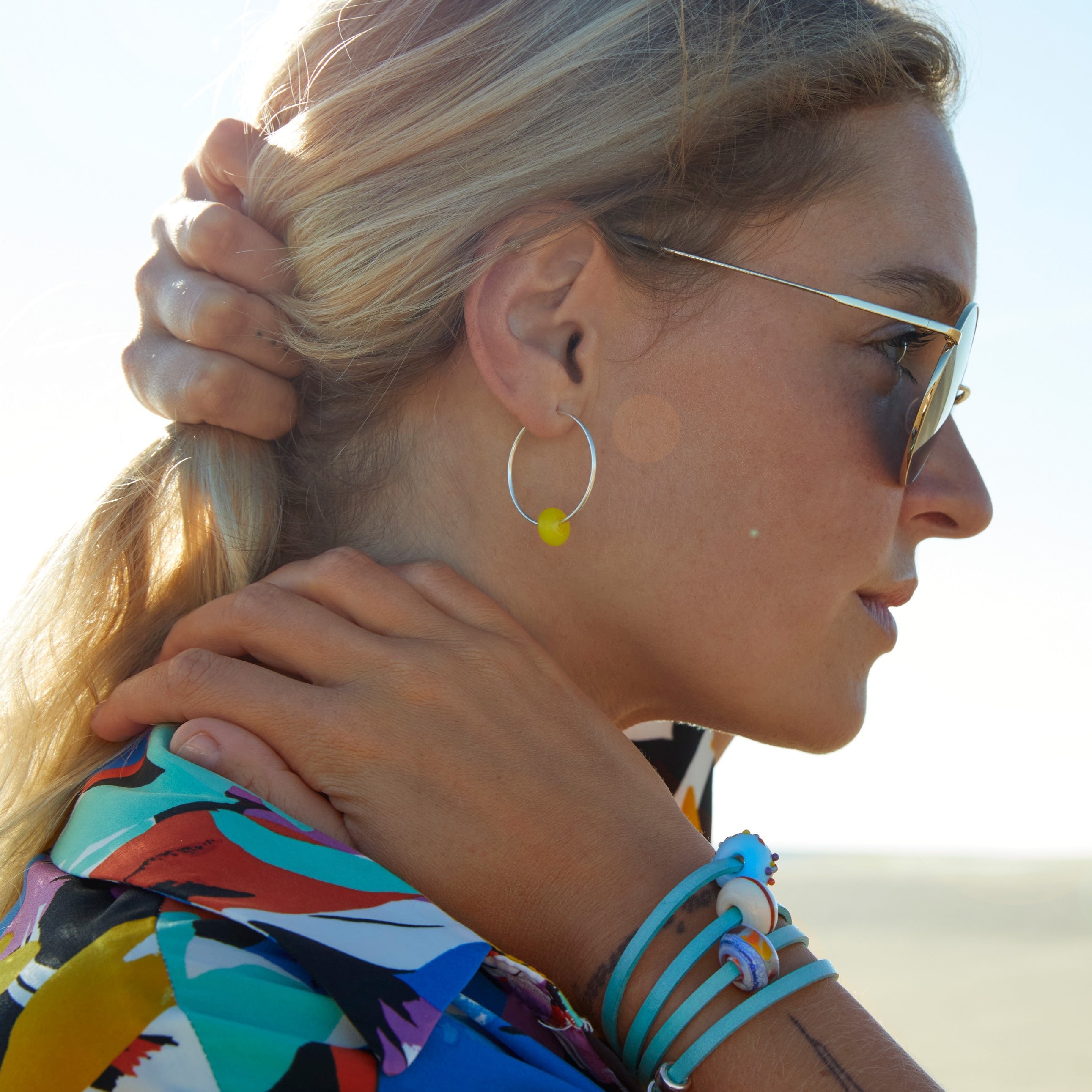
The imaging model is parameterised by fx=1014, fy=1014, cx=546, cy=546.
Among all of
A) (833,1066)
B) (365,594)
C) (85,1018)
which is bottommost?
(85,1018)

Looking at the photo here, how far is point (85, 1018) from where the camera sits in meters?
1.06

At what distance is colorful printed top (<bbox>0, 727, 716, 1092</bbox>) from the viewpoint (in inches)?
40.7

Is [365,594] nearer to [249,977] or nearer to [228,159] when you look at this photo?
[249,977]

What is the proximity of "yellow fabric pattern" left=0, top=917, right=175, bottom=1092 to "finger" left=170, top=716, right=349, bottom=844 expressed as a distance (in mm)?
309

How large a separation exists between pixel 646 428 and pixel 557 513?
204 mm

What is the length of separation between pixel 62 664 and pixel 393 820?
0.78 metres

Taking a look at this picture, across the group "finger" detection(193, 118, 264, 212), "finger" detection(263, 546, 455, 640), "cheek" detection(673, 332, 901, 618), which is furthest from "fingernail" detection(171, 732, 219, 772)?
"finger" detection(193, 118, 264, 212)

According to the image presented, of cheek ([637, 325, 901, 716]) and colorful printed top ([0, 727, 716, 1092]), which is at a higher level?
cheek ([637, 325, 901, 716])

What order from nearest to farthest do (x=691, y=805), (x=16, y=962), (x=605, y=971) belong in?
(x=16, y=962), (x=605, y=971), (x=691, y=805)

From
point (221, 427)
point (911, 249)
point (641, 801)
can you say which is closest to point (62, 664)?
point (221, 427)

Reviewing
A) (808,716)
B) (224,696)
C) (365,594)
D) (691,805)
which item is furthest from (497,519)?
(691,805)

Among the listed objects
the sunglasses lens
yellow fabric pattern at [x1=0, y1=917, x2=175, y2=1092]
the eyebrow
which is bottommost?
yellow fabric pattern at [x1=0, y1=917, x2=175, y2=1092]

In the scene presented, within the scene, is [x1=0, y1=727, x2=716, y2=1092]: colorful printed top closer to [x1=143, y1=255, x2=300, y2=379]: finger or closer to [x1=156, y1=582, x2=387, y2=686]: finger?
[x1=156, y1=582, x2=387, y2=686]: finger

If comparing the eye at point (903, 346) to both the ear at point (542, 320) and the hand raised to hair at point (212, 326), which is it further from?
the hand raised to hair at point (212, 326)
